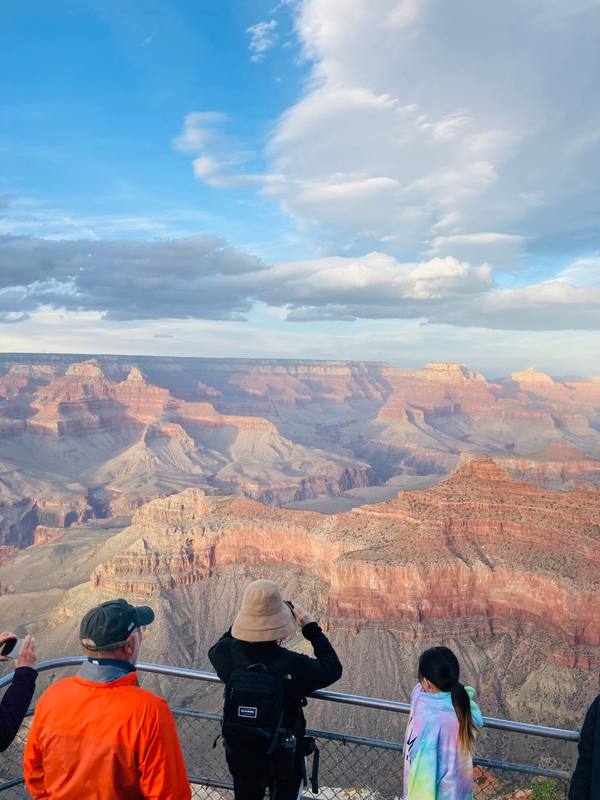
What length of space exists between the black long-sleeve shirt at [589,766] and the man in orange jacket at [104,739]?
3.54 metres

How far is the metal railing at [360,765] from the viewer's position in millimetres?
6477

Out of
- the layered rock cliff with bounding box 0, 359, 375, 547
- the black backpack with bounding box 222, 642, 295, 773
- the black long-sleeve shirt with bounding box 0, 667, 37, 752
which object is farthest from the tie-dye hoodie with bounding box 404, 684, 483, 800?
the layered rock cliff with bounding box 0, 359, 375, 547

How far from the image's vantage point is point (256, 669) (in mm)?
5797

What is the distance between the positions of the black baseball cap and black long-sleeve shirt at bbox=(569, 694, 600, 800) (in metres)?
4.16

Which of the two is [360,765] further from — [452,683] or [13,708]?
[13,708]

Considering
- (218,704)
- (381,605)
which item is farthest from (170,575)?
(381,605)

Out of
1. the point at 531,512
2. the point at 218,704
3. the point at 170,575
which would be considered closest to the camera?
the point at 218,704

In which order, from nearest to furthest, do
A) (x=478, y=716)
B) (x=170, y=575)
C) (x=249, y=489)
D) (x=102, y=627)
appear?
1. (x=102, y=627)
2. (x=478, y=716)
3. (x=170, y=575)
4. (x=249, y=489)

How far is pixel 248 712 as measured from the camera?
5438 mm

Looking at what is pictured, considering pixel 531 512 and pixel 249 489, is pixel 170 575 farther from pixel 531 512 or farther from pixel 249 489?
pixel 249 489

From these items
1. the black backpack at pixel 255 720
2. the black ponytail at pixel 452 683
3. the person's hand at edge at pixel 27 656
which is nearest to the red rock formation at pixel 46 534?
the person's hand at edge at pixel 27 656

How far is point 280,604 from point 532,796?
15.2m

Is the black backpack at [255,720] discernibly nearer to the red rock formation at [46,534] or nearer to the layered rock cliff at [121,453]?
the red rock formation at [46,534]

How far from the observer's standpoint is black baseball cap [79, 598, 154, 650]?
16.7ft
